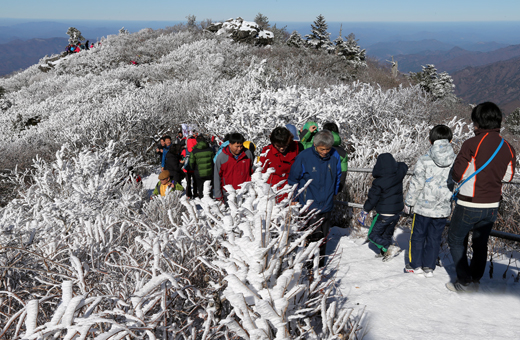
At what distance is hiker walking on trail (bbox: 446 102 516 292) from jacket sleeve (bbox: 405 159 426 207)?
268 mm

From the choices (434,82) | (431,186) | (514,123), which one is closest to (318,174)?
(431,186)

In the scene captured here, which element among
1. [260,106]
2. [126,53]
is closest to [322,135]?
[260,106]

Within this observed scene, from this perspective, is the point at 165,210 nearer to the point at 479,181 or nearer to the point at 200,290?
the point at 200,290

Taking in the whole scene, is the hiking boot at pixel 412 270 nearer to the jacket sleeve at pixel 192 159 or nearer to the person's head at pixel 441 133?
the person's head at pixel 441 133

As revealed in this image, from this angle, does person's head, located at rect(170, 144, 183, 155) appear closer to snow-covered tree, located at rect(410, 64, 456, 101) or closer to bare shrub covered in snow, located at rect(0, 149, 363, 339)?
bare shrub covered in snow, located at rect(0, 149, 363, 339)

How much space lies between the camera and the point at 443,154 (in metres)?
2.55

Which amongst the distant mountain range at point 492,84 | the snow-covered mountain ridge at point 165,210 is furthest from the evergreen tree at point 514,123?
the distant mountain range at point 492,84

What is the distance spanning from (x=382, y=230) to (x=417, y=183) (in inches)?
25.7

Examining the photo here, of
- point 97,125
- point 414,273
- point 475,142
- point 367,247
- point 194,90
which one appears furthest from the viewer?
point 194,90

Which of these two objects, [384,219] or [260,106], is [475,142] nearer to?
[384,219]

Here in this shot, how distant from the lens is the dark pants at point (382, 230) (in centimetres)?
305

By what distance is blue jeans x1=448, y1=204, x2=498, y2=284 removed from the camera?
7.82 feet

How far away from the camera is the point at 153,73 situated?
16.4 m

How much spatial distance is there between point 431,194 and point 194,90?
410 inches
